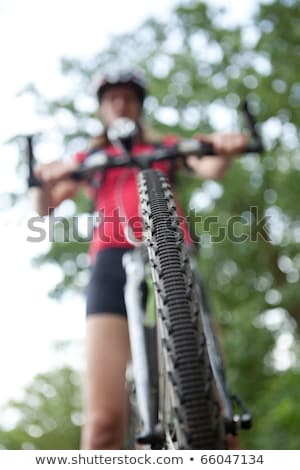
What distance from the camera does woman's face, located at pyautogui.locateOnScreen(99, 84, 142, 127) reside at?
143cm

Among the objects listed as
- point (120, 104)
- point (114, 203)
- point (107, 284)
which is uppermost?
point (120, 104)

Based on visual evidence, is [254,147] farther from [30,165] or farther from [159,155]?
[30,165]

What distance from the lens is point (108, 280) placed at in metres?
1.14

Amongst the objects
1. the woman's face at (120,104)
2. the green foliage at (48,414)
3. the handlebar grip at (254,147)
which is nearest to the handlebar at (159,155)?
the handlebar grip at (254,147)

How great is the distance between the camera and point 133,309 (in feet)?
3.22

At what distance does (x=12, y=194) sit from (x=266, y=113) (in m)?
1.79

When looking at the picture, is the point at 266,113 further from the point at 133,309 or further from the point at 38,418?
the point at 38,418

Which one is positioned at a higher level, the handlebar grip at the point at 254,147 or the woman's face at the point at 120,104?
the woman's face at the point at 120,104

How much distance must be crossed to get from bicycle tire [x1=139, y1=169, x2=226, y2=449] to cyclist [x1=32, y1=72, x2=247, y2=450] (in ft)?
1.09

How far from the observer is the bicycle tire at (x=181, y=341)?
0.52 metres

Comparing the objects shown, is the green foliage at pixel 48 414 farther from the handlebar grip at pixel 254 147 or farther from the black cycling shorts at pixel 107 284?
the handlebar grip at pixel 254 147

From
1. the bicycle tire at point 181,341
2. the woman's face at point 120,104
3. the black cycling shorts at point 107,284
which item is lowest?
the bicycle tire at point 181,341

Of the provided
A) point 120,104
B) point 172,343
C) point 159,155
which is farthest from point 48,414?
point 172,343
